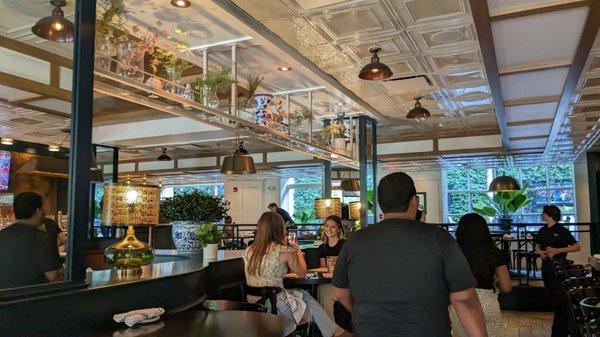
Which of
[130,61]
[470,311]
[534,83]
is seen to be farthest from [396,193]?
[534,83]

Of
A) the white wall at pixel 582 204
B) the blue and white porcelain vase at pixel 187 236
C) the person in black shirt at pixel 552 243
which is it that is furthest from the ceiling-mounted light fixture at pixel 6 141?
the white wall at pixel 582 204

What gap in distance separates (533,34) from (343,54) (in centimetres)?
169

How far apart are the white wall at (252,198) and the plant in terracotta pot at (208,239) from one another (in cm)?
1267

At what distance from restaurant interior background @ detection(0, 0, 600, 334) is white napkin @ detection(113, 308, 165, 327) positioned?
550 mm

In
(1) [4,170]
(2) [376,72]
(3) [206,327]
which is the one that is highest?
(2) [376,72]

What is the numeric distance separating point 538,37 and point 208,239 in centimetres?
350

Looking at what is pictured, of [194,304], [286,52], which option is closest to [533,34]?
[286,52]

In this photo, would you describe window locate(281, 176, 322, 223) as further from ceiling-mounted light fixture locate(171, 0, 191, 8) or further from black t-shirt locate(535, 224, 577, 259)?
ceiling-mounted light fixture locate(171, 0, 191, 8)

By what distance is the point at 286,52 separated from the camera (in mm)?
4594

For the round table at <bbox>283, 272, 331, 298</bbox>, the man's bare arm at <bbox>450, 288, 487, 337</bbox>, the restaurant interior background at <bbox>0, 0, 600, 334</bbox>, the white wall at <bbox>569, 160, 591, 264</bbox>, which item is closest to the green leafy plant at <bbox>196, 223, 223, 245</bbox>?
the round table at <bbox>283, 272, 331, 298</bbox>

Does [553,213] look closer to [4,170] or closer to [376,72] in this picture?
[376,72]

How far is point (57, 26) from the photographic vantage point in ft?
8.27

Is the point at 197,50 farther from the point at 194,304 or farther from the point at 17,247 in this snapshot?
the point at 17,247

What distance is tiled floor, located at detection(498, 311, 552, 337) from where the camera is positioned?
21.0 ft
